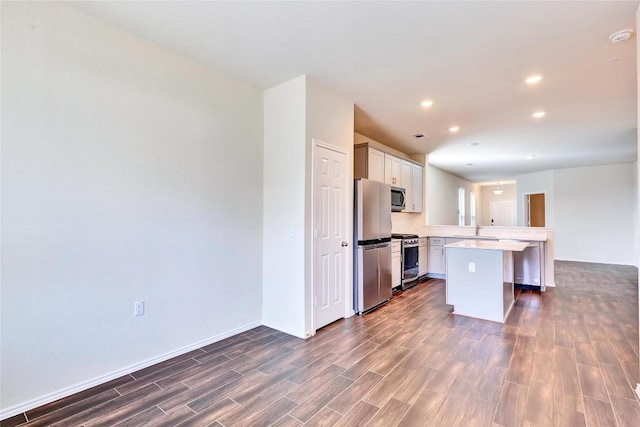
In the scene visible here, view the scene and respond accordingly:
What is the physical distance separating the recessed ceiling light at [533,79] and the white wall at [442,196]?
426cm

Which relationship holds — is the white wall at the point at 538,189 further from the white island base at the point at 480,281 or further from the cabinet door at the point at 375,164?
the cabinet door at the point at 375,164

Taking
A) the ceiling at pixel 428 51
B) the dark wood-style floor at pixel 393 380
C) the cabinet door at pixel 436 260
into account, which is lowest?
the dark wood-style floor at pixel 393 380

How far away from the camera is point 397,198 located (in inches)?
216

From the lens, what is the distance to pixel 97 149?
2.31m

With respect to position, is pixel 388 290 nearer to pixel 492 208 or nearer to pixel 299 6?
pixel 299 6

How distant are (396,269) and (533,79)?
3105mm

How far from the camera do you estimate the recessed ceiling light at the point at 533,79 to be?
3.18 metres

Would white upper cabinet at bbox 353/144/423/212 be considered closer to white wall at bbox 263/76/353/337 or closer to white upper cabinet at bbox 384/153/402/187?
white upper cabinet at bbox 384/153/402/187

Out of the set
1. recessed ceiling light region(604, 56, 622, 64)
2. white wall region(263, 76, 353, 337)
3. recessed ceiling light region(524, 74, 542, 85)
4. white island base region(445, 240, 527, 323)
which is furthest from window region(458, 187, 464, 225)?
white wall region(263, 76, 353, 337)

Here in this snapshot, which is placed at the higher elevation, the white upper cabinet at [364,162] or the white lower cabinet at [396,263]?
the white upper cabinet at [364,162]

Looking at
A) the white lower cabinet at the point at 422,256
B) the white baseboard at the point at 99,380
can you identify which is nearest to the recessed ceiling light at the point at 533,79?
the white lower cabinet at the point at 422,256

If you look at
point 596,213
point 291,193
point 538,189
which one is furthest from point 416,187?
point 596,213

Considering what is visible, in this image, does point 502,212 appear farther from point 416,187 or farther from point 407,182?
point 407,182

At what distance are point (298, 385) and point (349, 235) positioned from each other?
195 cm
